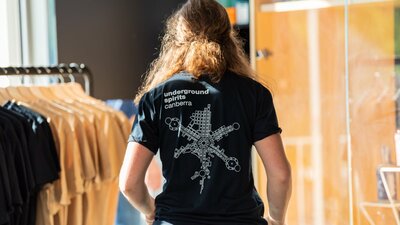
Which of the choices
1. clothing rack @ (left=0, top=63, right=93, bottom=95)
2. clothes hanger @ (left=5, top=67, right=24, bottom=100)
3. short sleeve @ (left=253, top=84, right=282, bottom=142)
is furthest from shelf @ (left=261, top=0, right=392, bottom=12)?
short sleeve @ (left=253, top=84, right=282, bottom=142)

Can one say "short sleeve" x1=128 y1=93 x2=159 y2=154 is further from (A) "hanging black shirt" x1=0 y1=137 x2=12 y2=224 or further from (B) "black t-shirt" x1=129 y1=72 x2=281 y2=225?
(A) "hanging black shirt" x1=0 y1=137 x2=12 y2=224

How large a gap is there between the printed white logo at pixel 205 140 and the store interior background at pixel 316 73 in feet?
5.34

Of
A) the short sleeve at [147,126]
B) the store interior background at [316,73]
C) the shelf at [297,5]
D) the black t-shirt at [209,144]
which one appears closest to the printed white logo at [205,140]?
the black t-shirt at [209,144]

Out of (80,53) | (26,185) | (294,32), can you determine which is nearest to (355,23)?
(294,32)

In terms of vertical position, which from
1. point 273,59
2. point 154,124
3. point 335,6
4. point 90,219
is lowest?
Answer: point 90,219

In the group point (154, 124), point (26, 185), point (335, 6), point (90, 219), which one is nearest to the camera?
point (154, 124)

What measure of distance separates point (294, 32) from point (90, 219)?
1834 mm

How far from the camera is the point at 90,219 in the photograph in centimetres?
308

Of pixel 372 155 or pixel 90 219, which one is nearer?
pixel 90 219

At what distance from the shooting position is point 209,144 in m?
2.17

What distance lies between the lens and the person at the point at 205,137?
216 cm

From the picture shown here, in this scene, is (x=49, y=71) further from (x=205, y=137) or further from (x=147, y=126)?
(x=205, y=137)

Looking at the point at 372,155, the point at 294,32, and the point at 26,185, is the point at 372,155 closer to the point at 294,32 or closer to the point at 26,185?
the point at 294,32

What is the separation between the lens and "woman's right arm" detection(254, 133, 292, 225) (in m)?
2.21
